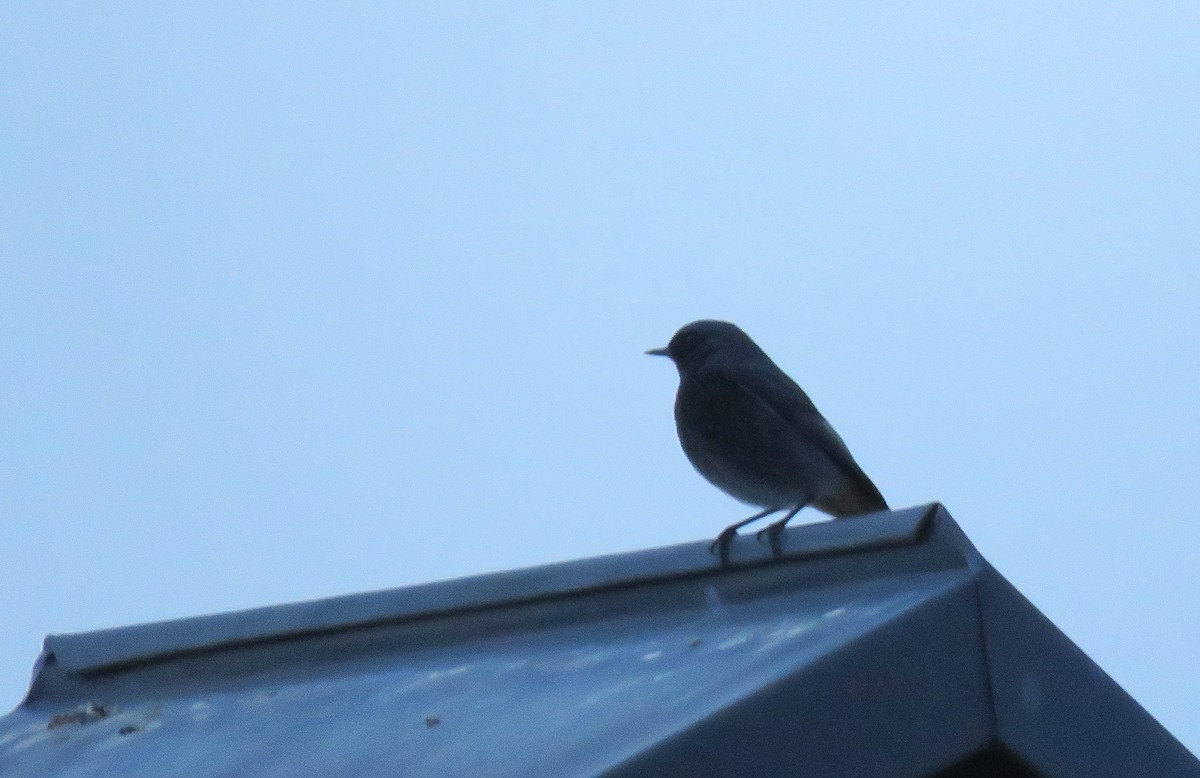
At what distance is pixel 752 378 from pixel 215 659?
3.29 meters

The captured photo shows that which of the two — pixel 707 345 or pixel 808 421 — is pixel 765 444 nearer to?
pixel 808 421

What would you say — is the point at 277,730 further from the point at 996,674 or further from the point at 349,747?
the point at 996,674

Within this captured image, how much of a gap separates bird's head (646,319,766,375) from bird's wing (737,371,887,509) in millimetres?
346

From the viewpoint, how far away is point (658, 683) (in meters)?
2.39

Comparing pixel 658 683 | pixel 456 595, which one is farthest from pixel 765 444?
pixel 658 683

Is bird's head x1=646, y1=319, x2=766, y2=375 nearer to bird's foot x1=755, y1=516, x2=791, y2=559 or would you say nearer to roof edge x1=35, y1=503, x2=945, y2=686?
roof edge x1=35, y1=503, x2=945, y2=686

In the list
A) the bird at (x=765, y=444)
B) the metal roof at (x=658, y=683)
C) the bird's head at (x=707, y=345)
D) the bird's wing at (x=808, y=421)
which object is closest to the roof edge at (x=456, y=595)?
the metal roof at (x=658, y=683)

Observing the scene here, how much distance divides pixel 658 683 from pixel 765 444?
3.71 meters

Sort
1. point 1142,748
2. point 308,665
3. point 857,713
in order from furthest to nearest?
point 308,665, point 1142,748, point 857,713

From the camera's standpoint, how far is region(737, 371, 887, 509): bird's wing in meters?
6.19

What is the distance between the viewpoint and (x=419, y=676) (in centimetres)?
292

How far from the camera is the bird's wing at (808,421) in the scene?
6188 millimetres

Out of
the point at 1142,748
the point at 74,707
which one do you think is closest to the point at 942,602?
the point at 1142,748

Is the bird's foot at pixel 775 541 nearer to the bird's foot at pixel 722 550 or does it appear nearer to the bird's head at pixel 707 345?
the bird's foot at pixel 722 550
